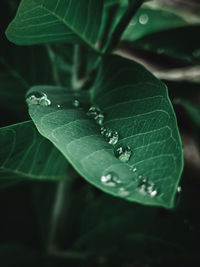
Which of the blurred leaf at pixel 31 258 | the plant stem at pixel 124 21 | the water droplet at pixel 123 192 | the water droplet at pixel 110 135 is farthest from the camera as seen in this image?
the blurred leaf at pixel 31 258

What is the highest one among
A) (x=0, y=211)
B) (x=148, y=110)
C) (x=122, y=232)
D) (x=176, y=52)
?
(x=148, y=110)

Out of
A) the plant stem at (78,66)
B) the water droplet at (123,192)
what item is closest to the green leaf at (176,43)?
the plant stem at (78,66)

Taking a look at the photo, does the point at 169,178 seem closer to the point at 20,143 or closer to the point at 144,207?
the point at 20,143

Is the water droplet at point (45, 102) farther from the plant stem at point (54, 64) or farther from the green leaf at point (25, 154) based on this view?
the plant stem at point (54, 64)

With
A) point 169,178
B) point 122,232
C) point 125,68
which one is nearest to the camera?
point 169,178

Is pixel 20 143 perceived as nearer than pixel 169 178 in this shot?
No

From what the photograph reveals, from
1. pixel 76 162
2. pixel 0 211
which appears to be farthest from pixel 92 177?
pixel 0 211

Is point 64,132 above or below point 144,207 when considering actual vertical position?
above

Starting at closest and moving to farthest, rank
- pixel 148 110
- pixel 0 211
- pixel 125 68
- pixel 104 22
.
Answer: pixel 148 110 < pixel 125 68 < pixel 104 22 < pixel 0 211
